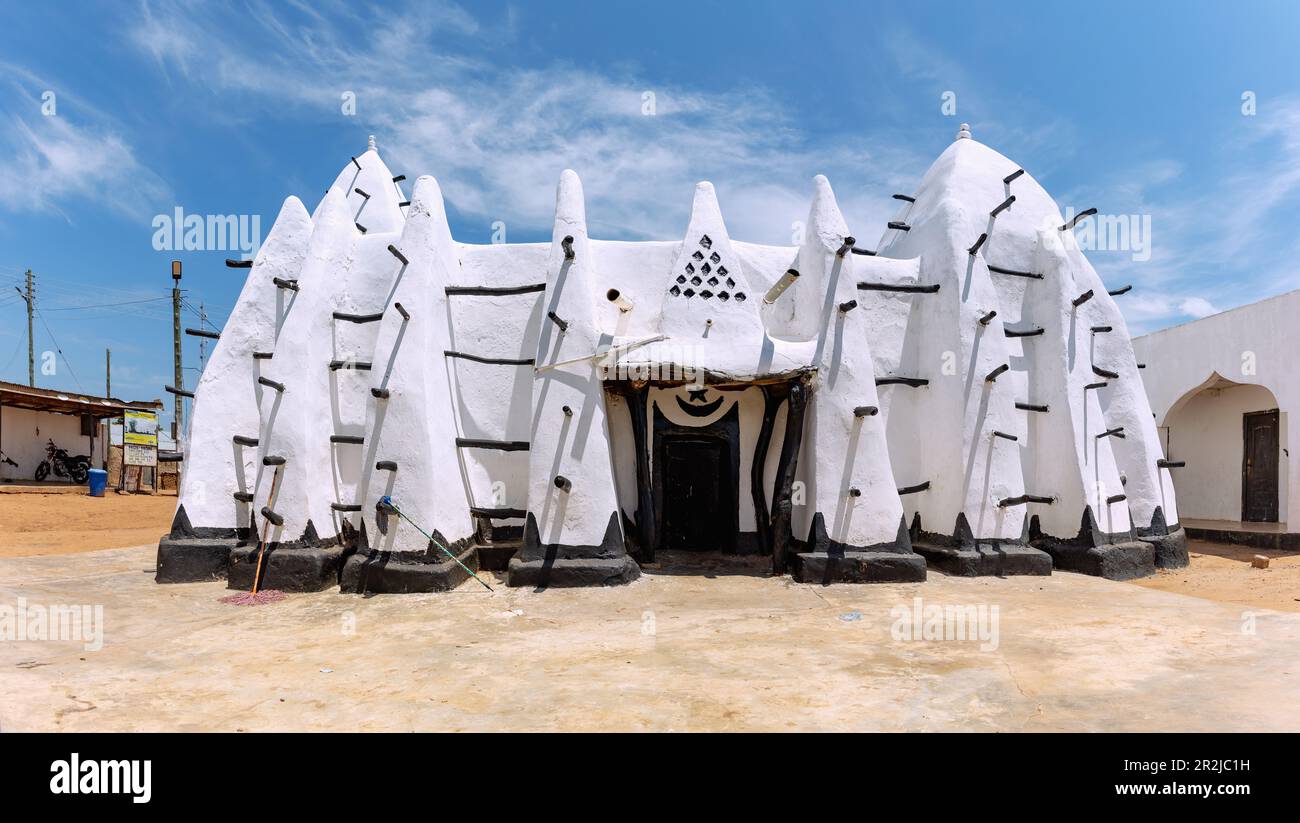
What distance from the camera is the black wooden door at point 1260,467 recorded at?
15008 mm

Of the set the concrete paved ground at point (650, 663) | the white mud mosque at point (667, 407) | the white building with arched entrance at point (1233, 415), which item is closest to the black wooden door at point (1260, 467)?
the white building with arched entrance at point (1233, 415)

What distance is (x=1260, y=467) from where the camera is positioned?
15.4 m

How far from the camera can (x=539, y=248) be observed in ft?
33.9

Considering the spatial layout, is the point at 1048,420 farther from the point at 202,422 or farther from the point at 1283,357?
the point at 202,422

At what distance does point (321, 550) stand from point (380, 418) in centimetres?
183

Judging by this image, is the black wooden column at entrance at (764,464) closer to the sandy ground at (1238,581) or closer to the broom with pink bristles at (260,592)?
the sandy ground at (1238,581)

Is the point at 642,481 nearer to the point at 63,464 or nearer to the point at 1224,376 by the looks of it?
the point at 1224,376

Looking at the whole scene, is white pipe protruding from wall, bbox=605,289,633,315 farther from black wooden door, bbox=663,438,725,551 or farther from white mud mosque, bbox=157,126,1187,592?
black wooden door, bbox=663,438,725,551

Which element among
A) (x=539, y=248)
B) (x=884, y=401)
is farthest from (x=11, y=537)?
(x=884, y=401)

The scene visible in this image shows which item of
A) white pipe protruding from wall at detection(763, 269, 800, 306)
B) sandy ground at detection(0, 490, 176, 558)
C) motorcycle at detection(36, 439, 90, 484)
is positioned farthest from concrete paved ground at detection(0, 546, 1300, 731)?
motorcycle at detection(36, 439, 90, 484)

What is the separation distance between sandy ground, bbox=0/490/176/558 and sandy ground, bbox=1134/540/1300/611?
17521mm

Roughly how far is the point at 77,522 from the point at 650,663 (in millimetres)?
17171

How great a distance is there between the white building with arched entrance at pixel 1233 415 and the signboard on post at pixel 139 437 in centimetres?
2967

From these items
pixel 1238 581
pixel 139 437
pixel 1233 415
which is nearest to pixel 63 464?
pixel 139 437
